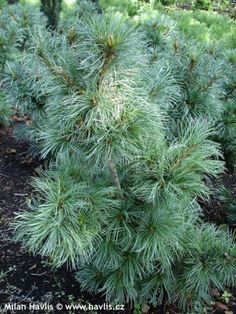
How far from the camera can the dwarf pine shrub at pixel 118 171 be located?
4.84 ft

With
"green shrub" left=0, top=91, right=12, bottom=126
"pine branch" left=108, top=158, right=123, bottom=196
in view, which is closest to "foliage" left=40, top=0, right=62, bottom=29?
"green shrub" left=0, top=91, right=12, bottom=126

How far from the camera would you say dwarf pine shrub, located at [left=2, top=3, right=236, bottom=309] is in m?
1.48

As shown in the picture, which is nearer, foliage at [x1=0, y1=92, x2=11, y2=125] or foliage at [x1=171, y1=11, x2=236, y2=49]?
foliage at [x1=0, y1=92, x2=11, y2=125]

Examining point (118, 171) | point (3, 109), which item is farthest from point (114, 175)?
point (3, 109)

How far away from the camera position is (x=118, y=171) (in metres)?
1.91

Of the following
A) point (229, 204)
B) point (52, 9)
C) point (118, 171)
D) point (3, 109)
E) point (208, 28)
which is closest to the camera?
point (118, 171)

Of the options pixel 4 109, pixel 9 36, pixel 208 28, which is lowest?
pixel 4 109

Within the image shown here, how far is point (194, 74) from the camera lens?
8.61 feet

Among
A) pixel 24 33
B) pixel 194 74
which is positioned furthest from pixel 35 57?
pixel 24 33

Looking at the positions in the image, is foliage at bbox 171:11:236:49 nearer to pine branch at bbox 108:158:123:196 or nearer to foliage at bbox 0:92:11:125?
foliage at bbox 0:92:11:125

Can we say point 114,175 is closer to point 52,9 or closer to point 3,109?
point 3,109

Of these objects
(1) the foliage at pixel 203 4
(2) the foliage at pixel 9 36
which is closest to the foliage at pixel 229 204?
(2) the foliage at pixel 9 36

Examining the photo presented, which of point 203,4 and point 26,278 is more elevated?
point 26,278

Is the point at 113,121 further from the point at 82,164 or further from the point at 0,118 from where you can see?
the point at 0,118
